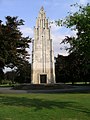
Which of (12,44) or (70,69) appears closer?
(12,44)

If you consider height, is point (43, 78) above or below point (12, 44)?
below

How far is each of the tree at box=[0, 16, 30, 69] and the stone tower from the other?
22.0 m

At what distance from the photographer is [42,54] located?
70812mm

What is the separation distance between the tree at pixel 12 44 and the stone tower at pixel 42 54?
2198 cm

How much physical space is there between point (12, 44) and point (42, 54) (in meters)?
27.0

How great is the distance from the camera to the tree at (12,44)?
4209 cm

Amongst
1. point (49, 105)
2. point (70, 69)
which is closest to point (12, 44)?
point (49, 105)

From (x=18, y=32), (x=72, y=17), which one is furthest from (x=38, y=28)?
(x=72, y=17)

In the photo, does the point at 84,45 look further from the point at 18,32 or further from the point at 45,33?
the point at 45,33

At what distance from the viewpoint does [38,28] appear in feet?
233

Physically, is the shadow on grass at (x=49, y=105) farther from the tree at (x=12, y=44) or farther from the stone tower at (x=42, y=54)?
the stone tower at (x=42, y=54)

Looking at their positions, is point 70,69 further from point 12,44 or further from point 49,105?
point 49,105

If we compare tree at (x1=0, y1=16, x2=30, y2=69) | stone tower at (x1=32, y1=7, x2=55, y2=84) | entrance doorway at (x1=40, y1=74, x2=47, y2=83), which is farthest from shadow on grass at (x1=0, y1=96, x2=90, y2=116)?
entrance doorway at (x1=40, y1=74, x2=47, y2=83)

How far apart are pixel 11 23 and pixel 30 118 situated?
3289cm
